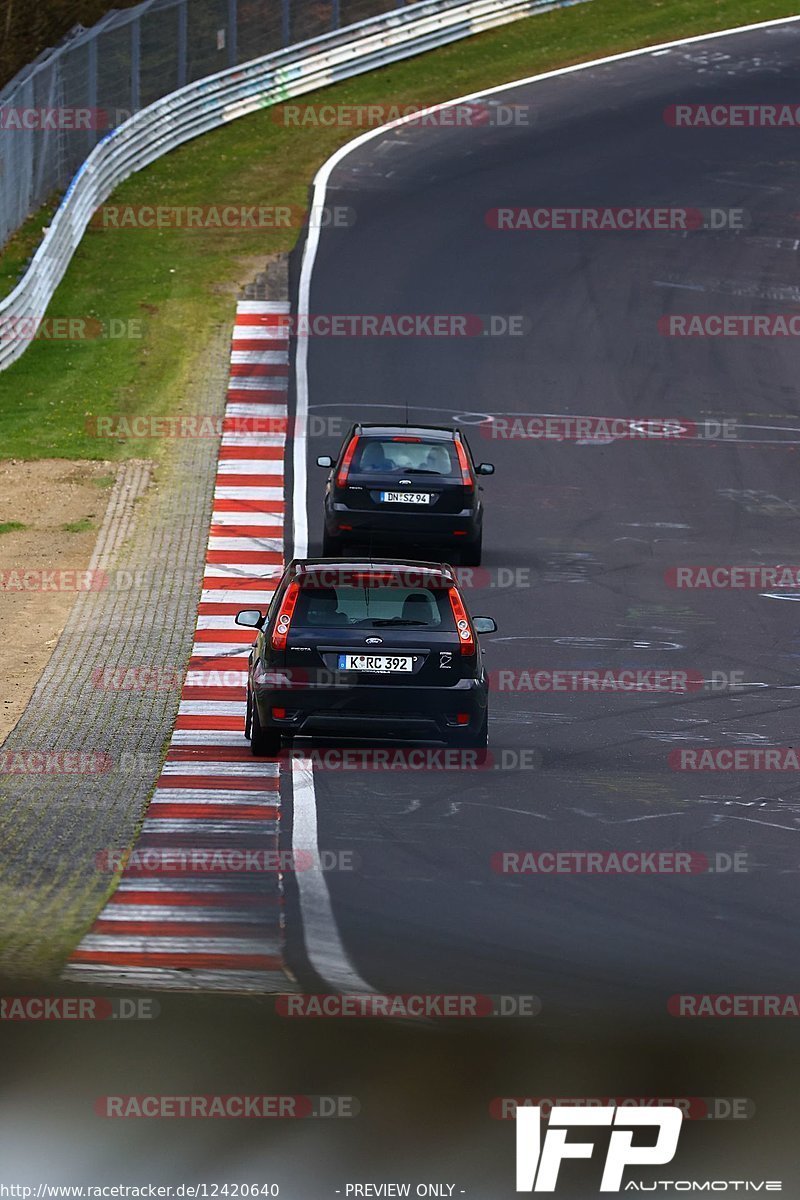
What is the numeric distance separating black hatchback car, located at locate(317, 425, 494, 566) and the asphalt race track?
723 millimetres

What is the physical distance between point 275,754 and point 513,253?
24363 mm

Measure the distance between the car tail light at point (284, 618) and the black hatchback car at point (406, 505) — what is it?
684cm

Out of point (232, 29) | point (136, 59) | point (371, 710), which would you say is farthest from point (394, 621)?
point (232, 29)

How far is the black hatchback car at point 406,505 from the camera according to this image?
74.3 feet

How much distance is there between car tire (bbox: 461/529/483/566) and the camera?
22797 millimetres

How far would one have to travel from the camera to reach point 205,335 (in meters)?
34.7

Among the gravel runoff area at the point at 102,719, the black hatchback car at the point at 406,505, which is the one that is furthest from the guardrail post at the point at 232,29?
the black hatchback car at the point at 406,505

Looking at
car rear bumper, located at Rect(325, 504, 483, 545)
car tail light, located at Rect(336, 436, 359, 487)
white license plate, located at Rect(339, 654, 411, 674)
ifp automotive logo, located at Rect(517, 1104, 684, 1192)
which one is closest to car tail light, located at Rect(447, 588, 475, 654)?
white license plate, located at Rect(339, 654, 411, 674)

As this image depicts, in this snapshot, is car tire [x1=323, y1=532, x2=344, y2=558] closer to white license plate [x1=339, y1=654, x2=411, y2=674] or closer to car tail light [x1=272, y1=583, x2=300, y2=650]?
car tail light [x1=272, y1=583, x2=300, y2=650]

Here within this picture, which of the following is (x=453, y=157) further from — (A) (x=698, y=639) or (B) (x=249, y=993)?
(B) (x=249, y=993)

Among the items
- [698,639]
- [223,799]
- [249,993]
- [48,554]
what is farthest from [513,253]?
[249,993]

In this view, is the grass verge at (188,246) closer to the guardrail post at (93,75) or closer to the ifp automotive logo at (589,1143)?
the guardrail post at (93,75)

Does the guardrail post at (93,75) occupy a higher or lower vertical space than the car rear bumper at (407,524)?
higher

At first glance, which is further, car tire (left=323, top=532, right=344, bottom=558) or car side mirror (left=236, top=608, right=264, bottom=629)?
car tire (left=323, top=532, right=344, bottom=558)
